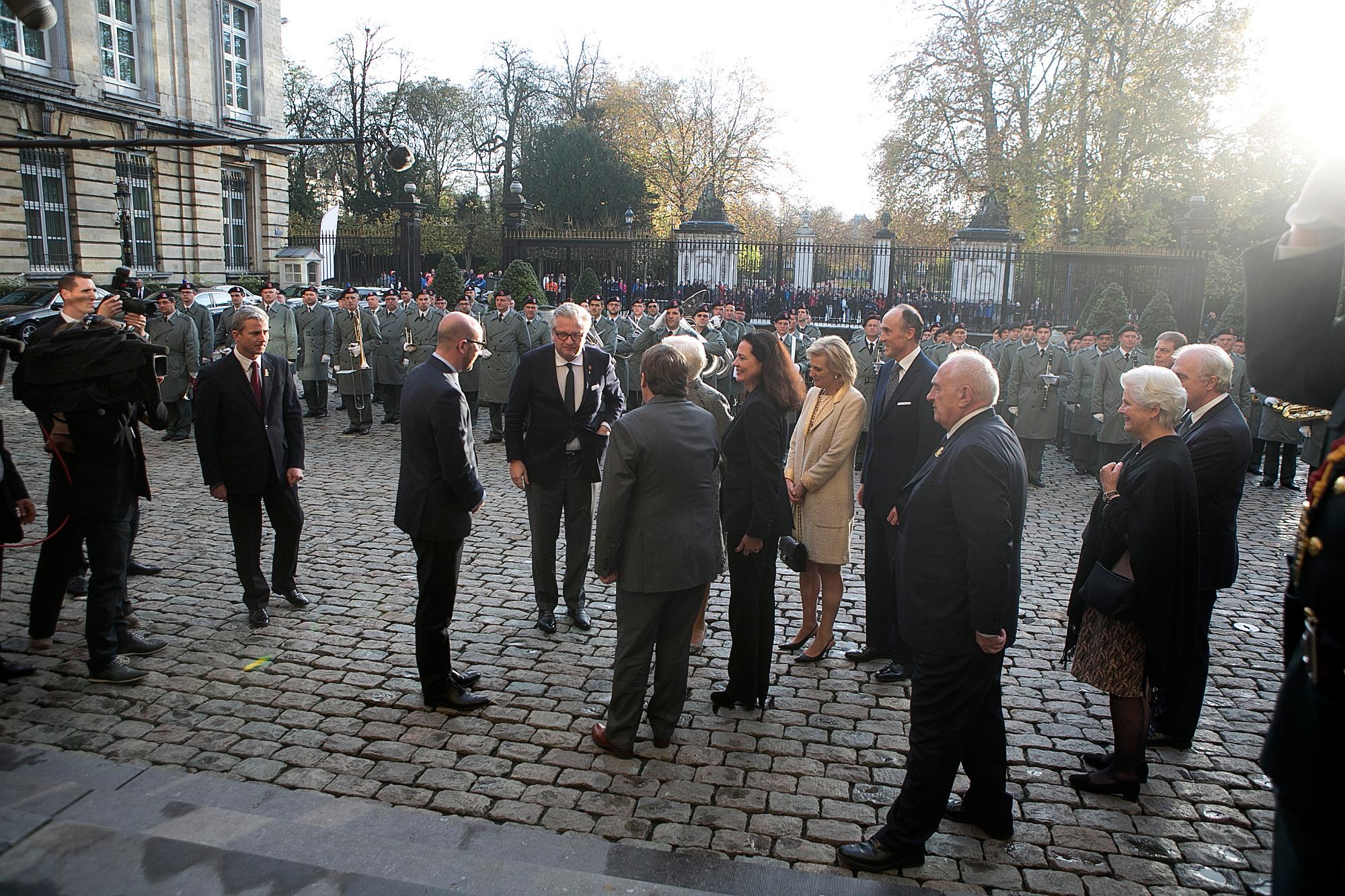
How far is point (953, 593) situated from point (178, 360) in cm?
1191

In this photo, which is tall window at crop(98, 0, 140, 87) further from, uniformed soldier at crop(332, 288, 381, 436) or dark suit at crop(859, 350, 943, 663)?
dark suit at crop(859, 350, 943, 663)

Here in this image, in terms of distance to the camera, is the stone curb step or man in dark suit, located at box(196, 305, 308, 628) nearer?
the stone curb step

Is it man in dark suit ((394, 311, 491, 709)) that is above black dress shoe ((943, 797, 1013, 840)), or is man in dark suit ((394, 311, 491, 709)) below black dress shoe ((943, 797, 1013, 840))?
above

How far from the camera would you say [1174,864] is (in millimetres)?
3625

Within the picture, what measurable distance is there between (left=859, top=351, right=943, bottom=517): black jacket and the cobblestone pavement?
110 centimetres

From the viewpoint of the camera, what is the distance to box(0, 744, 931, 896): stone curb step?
10.9 ft

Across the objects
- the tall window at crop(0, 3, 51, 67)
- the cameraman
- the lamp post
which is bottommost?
the cameraman

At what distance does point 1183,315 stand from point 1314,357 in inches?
928

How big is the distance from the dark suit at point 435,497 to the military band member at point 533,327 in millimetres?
8826

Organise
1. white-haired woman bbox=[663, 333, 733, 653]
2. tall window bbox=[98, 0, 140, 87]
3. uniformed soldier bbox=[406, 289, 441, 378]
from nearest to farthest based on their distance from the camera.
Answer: white-haired woman bbox=[663, 333, 733, 653] → uniformed soldier bbox=[406, 289, 441, 378] → tall window bbox=[98, 0, 140, 87]

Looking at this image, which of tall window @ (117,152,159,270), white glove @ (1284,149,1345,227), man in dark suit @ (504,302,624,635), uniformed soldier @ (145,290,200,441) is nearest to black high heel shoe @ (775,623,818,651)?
man in dark suit @ (504,302,624,635)

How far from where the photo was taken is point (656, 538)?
419 centimetres

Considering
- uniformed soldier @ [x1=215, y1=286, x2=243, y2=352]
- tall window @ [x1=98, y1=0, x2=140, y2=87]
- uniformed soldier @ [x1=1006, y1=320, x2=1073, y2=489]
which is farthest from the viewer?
tall window @ [x1=98, y1=0, x2=140, y2=87]

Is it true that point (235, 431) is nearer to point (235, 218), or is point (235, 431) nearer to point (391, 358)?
point (391, 358)
